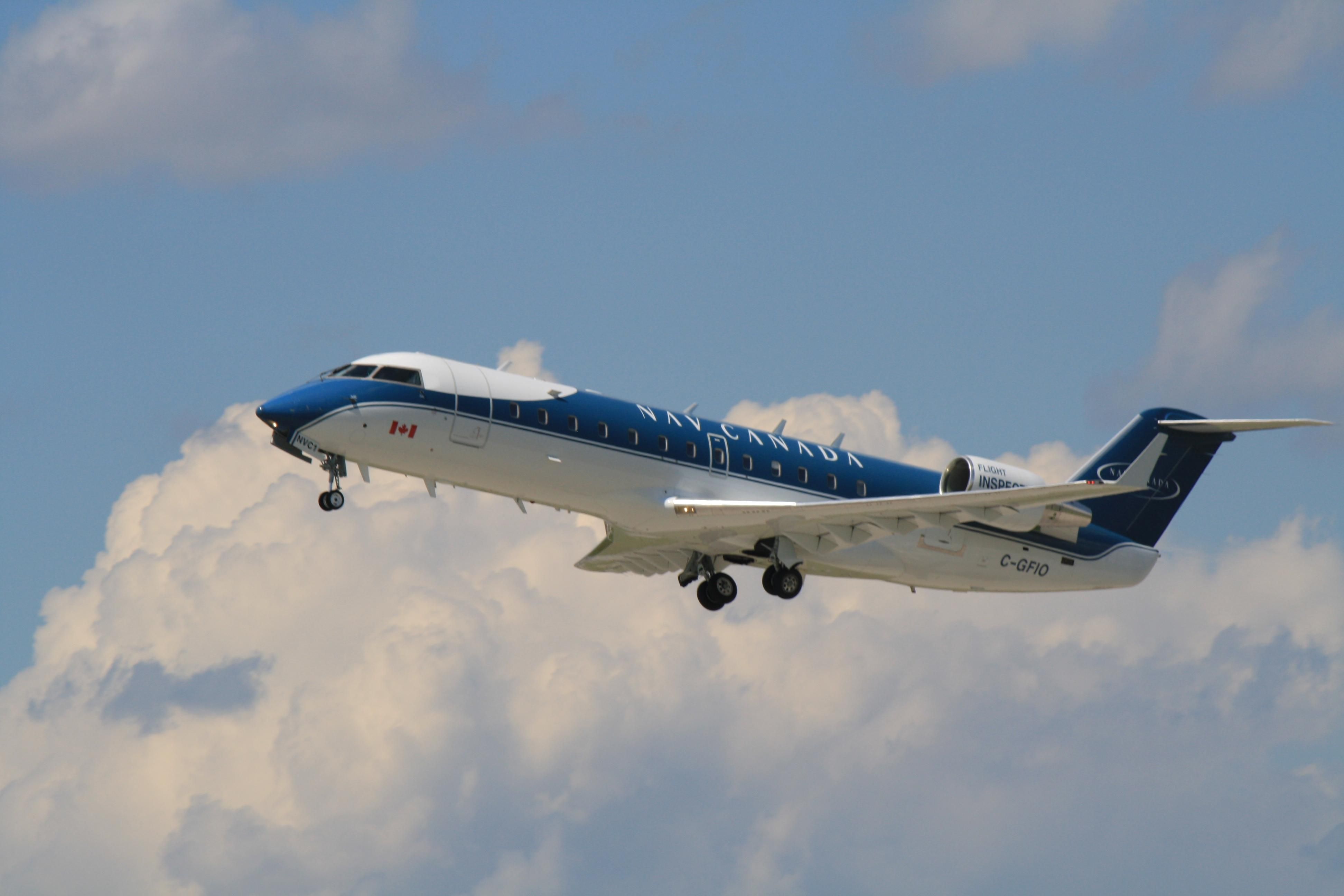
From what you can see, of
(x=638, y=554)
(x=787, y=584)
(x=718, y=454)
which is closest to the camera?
(x=718, y=454)

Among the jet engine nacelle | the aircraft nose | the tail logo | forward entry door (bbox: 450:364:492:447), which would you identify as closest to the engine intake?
the jet engine nacelle

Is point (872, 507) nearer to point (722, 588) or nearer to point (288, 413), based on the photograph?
point (722, 588)

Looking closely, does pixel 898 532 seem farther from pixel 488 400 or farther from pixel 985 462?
pixel 488 400

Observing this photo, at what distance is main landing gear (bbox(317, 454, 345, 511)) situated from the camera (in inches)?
1356

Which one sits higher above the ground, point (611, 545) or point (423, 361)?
point (423, 361)

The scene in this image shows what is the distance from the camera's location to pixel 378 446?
113 feet

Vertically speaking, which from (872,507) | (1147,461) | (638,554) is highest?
(1147,461)

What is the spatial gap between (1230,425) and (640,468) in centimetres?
1587

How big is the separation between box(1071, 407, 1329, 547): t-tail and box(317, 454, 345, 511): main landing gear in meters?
19.9

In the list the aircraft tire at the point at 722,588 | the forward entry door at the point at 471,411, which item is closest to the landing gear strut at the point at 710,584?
the aircraft tire at the point at 722,588

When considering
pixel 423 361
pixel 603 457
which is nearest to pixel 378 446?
pixel 423 361

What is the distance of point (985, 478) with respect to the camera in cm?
4044

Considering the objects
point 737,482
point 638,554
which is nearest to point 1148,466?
point 737,482

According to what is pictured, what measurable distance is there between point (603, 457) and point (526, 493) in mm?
1779
